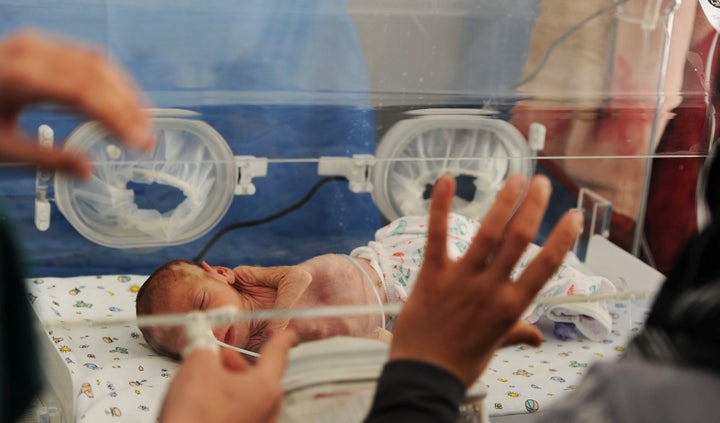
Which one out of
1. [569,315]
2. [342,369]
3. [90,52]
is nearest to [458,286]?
[342,369]

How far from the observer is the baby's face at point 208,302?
1410 mm

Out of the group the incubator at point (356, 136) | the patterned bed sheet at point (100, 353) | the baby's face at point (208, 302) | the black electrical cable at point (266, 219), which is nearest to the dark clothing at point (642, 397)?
the patterned bed sheet at point (100, 353)

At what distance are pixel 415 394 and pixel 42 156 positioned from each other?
0.99 ft

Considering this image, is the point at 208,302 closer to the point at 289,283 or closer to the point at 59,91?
the point at 289,283

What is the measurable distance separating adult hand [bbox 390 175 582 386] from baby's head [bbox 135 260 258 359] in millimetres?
847

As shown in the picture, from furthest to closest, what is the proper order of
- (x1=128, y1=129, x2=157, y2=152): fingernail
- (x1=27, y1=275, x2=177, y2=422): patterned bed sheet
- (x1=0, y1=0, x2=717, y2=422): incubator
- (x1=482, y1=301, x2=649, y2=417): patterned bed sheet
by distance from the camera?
1. (x1=0, y1=0, x2=717, y2=422): incubator
2. (x1=482, y1=301, x2=649, y2=417): patterned bed sheet
3. (x1=27, y1=275, x2=177, y2=422): patterned bed sheet
4. (x1=128, y1=129, x2=157, y2=152): fingernail

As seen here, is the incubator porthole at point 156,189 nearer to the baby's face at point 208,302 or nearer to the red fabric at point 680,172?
the baby's face at point 208,302

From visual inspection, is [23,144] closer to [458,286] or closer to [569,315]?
[458,286]

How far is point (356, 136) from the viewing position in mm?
1853

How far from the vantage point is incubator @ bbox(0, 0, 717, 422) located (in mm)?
1677

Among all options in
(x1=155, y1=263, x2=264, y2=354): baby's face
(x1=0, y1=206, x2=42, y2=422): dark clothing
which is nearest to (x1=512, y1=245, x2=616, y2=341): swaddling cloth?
(x1=155, y1=263, x2=264, y2=354): baby's face

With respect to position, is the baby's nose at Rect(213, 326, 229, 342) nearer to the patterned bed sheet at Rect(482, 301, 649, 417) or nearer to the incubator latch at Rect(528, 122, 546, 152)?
the patterned bed sheet at Rect(482, 301, 649, 417)

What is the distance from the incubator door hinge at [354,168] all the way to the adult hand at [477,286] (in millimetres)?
1172

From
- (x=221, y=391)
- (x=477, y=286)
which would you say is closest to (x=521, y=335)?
(x=477, y=286)
